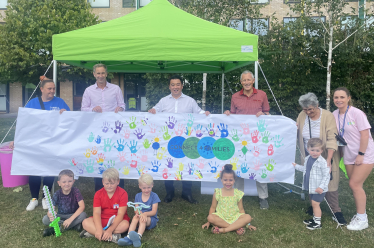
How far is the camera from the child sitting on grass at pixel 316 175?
127 inches

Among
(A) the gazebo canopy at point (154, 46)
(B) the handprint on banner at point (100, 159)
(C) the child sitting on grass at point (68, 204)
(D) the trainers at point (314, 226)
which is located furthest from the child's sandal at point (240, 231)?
(A) the gazebo canopy at point (154, 46)

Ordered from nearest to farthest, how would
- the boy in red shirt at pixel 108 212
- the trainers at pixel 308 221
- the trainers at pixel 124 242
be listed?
the trainers at pixel 124 242, the boy in red shirt at pixel 108 212, the trainers at pixel 308 221

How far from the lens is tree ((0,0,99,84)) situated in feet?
44.3

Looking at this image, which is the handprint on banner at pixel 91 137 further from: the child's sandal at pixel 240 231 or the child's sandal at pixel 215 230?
the child's sandal at pixel 240 231

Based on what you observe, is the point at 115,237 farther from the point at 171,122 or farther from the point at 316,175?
the point at 316,175

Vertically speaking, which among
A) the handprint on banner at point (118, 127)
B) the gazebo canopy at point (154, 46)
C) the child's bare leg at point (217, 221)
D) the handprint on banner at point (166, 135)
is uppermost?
the gazebo canopy at point (154, 46)

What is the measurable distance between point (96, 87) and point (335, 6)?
28.6 ft

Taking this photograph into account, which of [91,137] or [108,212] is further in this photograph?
[91,137]

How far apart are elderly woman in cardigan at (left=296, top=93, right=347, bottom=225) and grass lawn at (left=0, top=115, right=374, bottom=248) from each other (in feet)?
1.09

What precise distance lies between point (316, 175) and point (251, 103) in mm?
1278

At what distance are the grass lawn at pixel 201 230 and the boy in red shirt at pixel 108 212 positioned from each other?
95mm

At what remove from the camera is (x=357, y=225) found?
10.9ft

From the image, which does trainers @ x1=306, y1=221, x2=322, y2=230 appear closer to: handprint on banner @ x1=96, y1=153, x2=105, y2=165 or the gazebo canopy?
the gazebo canopy

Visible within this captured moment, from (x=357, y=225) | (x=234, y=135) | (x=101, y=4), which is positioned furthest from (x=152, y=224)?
(x=101, y=4)
